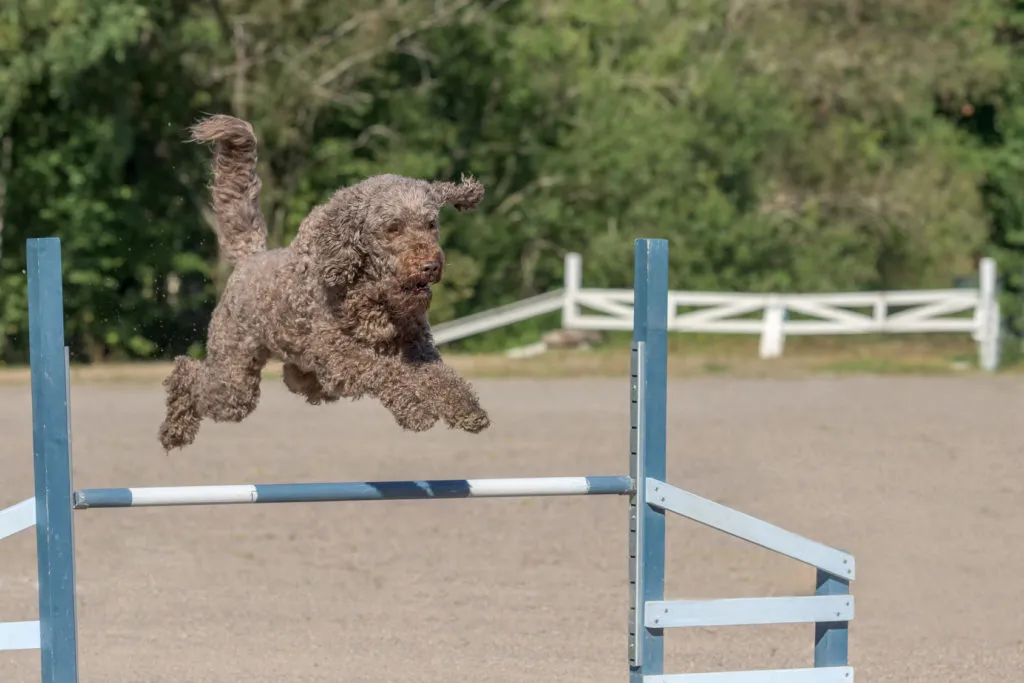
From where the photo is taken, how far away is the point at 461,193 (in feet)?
12.9

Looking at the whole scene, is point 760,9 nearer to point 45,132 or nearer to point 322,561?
point 45,132

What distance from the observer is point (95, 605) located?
6746 mm

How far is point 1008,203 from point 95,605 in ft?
61.5

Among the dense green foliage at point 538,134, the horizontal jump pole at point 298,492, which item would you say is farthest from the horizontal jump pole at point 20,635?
the dense green foliage at point 538,134

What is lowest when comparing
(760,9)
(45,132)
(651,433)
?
(651,433)

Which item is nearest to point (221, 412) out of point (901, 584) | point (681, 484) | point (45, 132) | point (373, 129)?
point (901, 584)

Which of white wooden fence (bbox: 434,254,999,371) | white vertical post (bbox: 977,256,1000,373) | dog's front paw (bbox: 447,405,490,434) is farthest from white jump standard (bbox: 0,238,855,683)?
white wooden fence (bbox: 434,254,999,371)

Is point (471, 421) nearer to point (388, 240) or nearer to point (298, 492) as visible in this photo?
point (388, 240)

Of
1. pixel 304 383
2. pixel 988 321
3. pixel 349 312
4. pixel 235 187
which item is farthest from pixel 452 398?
pixel 988 321

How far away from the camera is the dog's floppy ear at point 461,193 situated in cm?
386

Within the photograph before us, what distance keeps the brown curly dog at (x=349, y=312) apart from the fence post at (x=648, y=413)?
618 mm

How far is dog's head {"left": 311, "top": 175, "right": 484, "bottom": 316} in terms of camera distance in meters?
3.67

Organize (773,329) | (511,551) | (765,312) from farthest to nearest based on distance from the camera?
(765,312)
(773,329)
(511,551)

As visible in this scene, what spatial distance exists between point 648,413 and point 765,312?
13709 mm
